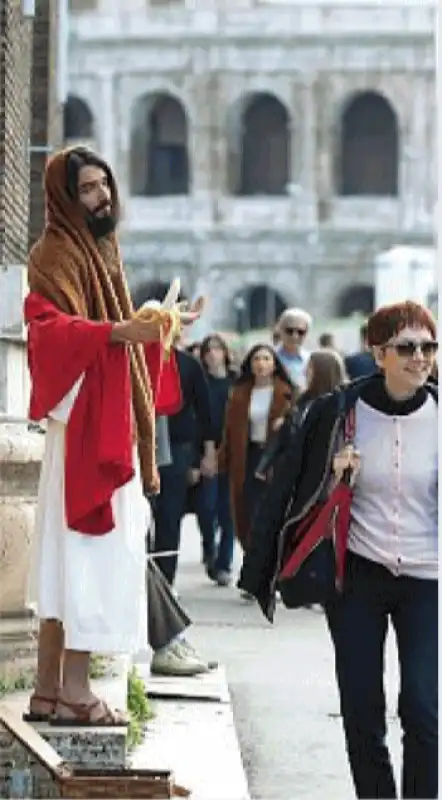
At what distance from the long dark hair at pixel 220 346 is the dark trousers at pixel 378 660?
12.1 metres

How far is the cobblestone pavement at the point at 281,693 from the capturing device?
915 cm

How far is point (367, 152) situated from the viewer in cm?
7156

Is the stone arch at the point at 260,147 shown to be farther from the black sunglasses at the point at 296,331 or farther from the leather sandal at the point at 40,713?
the leather sandal at the point at 40,713

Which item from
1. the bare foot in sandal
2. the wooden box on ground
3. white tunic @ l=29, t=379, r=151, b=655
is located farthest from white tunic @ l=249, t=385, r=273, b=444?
the wooden box on ground

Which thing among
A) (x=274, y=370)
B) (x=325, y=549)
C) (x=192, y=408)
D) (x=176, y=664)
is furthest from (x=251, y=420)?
(x=325, y=549)

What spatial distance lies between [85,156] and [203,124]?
63686 mm

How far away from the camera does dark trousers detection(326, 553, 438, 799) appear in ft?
22.8

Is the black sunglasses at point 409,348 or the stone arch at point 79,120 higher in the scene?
the stone arch at point 79,120

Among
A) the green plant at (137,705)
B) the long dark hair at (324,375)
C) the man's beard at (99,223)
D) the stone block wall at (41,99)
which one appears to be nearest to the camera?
the man's beard at (99,223)

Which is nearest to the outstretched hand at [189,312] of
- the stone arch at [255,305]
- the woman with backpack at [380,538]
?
the woman with backpack at [380,538]

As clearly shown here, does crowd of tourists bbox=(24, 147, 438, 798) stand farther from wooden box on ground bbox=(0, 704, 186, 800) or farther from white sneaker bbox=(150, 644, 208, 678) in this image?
white sneaker bbox=(150, 644, 208, 678)

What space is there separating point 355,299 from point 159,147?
22.8 ft

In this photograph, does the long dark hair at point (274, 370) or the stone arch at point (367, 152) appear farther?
the stone arch at point (367, 152)

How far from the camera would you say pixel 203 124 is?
71062 millimetres
